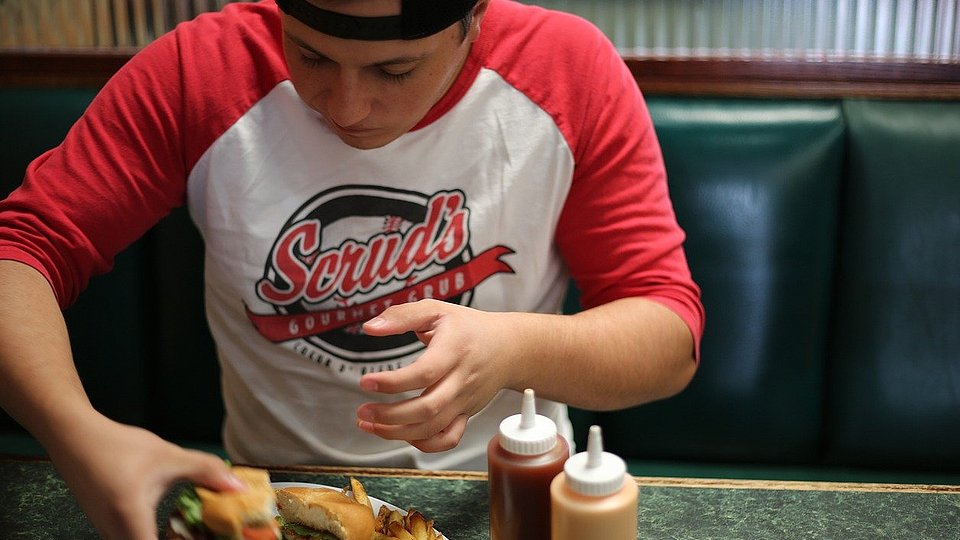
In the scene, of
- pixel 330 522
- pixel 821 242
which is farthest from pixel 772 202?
pixel 330 522

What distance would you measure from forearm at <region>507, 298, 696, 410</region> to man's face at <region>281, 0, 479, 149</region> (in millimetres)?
322

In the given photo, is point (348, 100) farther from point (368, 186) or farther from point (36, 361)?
point (36, 361)

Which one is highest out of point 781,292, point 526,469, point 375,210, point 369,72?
point 369,72

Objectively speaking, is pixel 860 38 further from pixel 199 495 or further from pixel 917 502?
pixel 199 495

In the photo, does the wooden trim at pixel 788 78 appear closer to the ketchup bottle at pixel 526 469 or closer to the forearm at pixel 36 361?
the forearm at pixel 36 361

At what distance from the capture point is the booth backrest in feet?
6.38

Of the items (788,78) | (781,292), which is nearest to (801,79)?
(788,78)

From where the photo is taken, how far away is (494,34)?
153 cm

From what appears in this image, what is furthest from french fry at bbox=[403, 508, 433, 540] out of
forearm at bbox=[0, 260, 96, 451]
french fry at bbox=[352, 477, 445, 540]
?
forearm at bbox=[0, 260, 96, 451]

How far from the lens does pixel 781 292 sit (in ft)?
6.54

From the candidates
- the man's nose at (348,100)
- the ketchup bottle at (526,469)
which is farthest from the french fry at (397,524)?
the man's nose at (348,100)

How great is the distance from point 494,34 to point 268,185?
0.42 m

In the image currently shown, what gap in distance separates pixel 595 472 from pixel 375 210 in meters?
0.69

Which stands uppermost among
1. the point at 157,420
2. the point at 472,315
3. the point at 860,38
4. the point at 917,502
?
the point at 860,38
